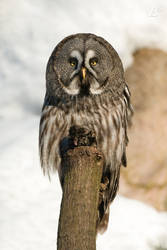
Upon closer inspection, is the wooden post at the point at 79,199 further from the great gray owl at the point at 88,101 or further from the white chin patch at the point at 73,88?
the white chin patch at the point at 73,88

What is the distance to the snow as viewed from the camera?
19.6 feet

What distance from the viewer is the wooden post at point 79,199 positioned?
8.32 ft

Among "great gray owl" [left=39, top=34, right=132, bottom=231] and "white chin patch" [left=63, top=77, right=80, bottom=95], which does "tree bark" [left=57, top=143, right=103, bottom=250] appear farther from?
"white chin patch" [left=63, top=77, right=80, bottom=95]

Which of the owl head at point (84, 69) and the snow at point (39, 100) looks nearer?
the owl head at point (84, 69)

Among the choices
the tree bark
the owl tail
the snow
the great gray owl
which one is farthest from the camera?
the snow

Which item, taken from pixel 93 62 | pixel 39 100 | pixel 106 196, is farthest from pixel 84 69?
pixel 39 100

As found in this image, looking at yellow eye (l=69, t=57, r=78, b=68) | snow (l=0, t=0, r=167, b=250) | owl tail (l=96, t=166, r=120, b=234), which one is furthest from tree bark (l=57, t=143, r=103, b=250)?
snow (l=0, t=0, r=167, b=250)

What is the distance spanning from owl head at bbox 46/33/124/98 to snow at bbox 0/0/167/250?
211 cm

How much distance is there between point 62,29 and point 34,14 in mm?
542

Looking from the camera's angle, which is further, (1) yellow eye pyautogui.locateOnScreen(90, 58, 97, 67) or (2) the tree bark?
(1) yellow eye pyautogui.locateOnScreen(90, 58, 97, 67)

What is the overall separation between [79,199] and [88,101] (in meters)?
1.53

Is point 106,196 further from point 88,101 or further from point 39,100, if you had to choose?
point 39,100

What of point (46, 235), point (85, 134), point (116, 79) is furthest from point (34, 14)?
point (85, 134)

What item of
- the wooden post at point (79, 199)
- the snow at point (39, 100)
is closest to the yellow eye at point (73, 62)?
the wooden post at point (79, 199)
